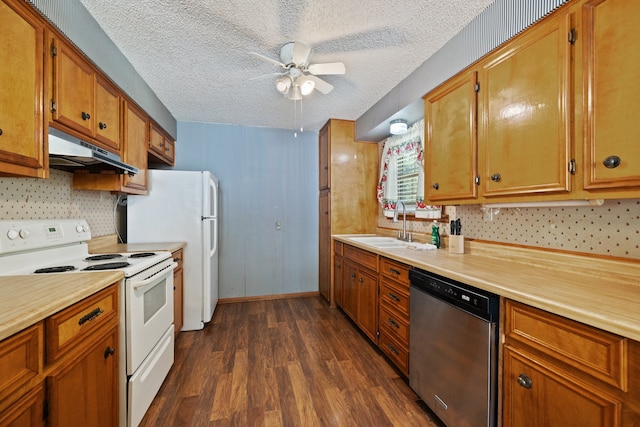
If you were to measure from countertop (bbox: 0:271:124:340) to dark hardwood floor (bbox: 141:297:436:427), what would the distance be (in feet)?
3.12

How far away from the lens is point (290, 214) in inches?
148

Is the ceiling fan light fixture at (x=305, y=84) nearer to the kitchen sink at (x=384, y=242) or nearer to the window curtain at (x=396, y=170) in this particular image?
the window curtain at (x=396, y=170)

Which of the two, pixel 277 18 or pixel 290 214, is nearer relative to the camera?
pixel 277 18

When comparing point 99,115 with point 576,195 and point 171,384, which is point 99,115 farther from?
point 576,195

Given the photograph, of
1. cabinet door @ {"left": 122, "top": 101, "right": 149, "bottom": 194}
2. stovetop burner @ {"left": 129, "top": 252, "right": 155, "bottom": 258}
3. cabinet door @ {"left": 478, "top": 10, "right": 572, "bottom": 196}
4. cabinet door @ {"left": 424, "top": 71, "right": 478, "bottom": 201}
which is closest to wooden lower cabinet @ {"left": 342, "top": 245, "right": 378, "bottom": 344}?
cabinet door @ {"left": 424, "top": 71, "right": 478, "bottom": 201}

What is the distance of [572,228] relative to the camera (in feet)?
4.52

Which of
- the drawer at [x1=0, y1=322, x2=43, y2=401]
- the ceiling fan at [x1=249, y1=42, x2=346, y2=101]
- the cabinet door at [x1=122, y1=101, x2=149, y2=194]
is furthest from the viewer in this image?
the cabinet door at [x1=122, y1=101, x2=149, y2=194]

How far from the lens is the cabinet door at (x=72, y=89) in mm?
1363

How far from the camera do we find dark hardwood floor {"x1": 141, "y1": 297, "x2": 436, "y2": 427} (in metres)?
1.57

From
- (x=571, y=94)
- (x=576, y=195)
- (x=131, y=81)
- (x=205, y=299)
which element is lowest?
(x=205, y=299)

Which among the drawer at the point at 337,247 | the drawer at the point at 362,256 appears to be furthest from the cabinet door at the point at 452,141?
the drawer at the point at 337,247

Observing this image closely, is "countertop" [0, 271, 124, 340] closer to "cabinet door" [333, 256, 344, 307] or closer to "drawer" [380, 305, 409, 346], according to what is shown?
"drawer" [380, 305, 409, 346]

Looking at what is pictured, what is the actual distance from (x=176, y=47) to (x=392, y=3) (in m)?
1.48

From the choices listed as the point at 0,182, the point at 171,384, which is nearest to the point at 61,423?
the point at 171,384
